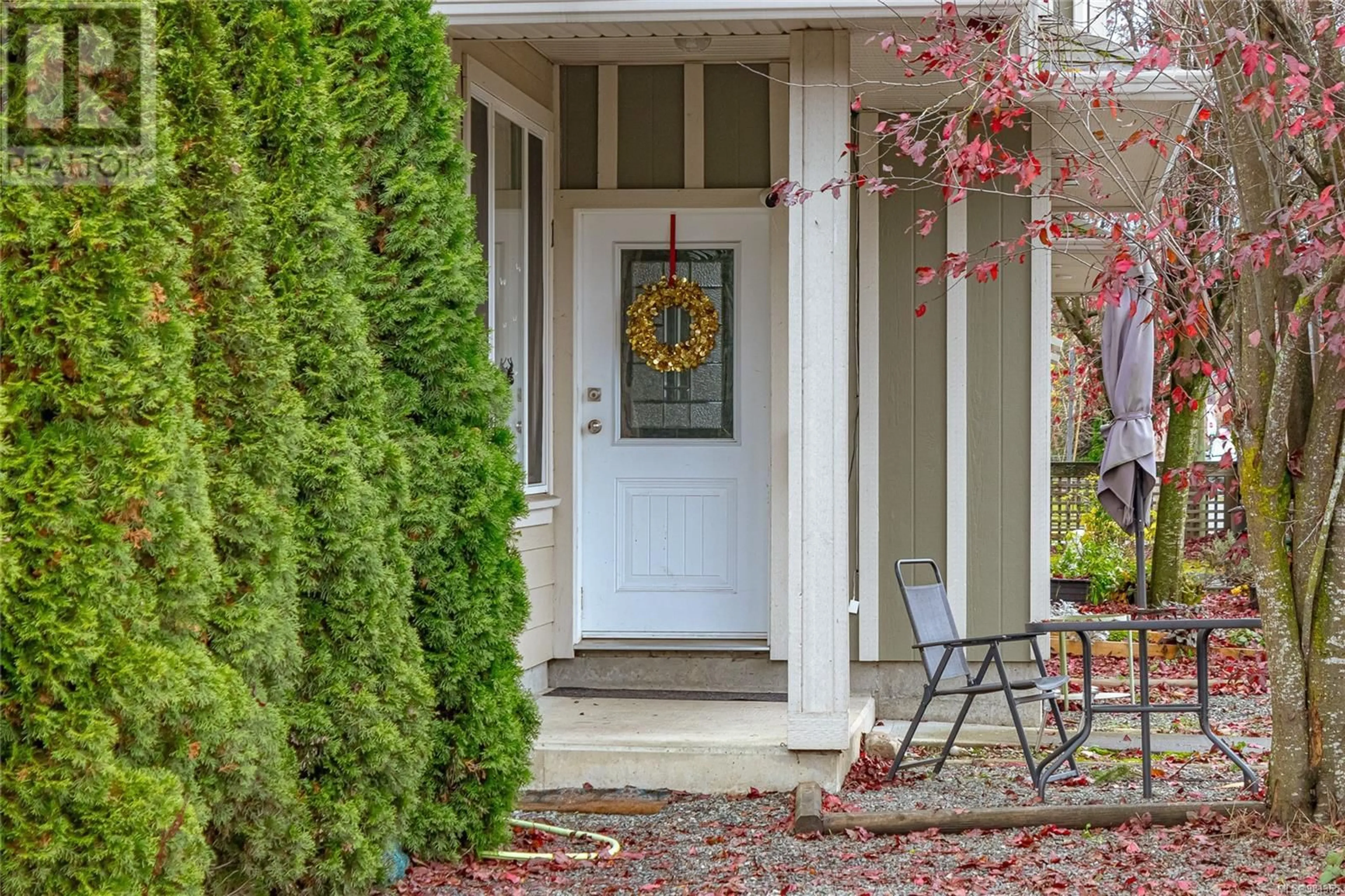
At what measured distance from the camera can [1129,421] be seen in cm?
759

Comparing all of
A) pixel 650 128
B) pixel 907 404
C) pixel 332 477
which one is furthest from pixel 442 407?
pixel 907 404

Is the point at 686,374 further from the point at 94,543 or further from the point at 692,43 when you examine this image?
the point at 94,543

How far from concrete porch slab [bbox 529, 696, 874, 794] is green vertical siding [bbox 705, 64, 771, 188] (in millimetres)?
2606

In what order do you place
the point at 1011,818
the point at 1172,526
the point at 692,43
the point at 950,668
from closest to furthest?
the point at 1011,818, the point at 692,43, the point at 950,668, the point at 1172,526

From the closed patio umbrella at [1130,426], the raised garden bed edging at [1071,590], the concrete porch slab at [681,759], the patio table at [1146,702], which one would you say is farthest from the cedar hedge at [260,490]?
the raised garden bed edging at [1071,590]

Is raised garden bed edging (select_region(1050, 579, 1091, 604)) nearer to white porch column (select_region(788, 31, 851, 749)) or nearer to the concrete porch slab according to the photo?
the concrete porch slab

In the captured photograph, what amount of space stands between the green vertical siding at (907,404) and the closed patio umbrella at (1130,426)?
129 cm

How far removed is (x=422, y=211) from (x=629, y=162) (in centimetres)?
272

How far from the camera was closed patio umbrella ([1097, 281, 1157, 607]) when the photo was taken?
297 inches

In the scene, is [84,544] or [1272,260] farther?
[1272,260]

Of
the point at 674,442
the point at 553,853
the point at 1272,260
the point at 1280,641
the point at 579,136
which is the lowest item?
the point at 553,853

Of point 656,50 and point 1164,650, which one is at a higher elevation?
point 656,50

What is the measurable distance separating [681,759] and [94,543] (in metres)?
3.02

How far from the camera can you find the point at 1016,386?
680 centimetres
